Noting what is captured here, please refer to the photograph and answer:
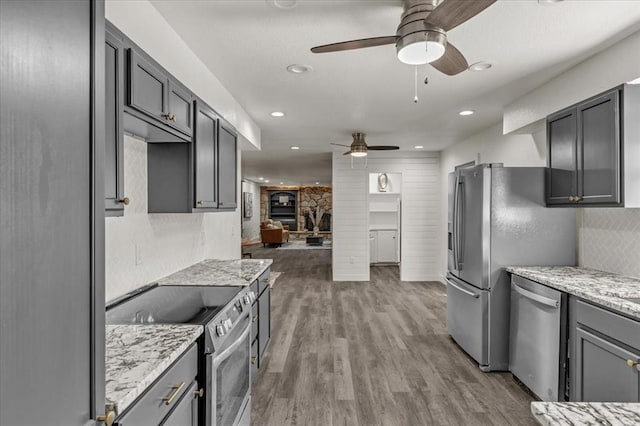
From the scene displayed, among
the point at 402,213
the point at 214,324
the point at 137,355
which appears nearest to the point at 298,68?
the point at 214,324

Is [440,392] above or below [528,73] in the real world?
below

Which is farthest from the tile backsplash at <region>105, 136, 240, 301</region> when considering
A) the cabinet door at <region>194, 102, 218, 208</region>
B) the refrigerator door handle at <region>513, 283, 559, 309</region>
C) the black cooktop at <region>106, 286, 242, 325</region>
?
the refrigerator door handle at <region>513, 283, 559, 309</region>

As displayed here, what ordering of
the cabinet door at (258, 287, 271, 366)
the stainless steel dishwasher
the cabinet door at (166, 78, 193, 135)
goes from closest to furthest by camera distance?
the cabinet door at (166, 78, 193, 135) < the stainless steel dishwasher < the cabinet door at (258, 287, 271, 366)

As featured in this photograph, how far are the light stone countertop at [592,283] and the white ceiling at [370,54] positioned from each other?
65.3 inches

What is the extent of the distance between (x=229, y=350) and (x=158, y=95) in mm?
1361

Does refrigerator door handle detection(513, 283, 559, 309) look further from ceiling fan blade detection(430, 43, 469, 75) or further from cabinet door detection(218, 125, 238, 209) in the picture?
cabinet door detection(218, 125, 238, 209)

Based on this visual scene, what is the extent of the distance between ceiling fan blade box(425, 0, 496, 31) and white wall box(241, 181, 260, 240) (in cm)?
1287

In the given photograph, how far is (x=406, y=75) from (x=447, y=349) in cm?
271

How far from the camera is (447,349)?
3676 mm

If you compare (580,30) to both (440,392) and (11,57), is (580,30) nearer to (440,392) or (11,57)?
(440,392)

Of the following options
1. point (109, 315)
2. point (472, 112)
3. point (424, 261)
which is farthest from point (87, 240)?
point (424, 261)

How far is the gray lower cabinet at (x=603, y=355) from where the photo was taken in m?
1.88

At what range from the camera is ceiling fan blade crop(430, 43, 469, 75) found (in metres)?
1.93

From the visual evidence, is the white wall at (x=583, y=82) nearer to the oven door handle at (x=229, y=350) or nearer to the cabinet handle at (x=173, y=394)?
the oven door handle at (x=229, y=350)
